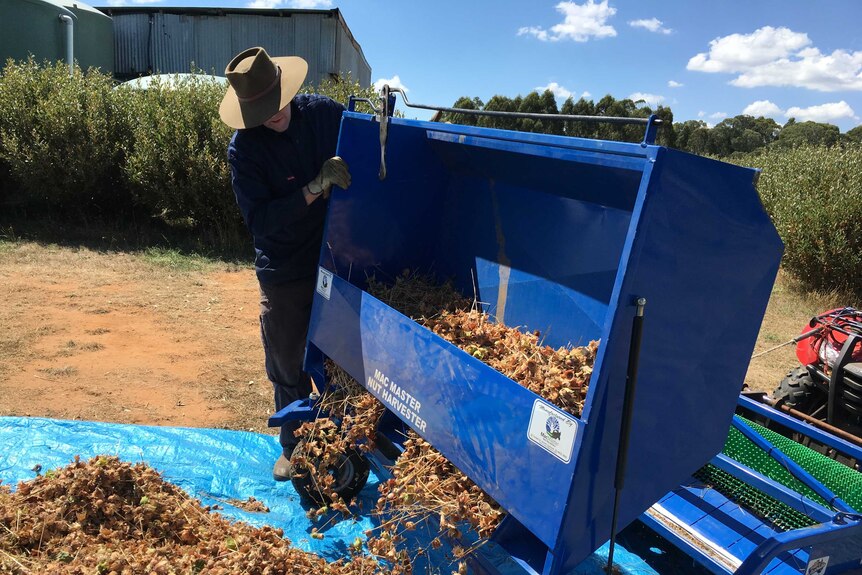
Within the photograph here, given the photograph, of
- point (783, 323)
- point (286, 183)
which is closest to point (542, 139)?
point (286, 183)

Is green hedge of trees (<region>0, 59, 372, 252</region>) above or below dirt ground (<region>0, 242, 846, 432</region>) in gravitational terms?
above

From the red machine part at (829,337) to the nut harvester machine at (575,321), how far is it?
3.34 ft

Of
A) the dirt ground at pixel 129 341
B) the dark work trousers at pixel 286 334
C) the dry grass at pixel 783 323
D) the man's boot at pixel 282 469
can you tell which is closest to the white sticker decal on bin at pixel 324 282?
the dark work trousers at pixel 286 334

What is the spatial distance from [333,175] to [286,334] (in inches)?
42.5

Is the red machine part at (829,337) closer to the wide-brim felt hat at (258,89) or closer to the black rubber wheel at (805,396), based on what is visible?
the black rubber wheel at (805,396)

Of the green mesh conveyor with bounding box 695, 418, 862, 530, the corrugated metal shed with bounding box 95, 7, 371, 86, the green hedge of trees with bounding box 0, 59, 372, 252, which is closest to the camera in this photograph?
the green mesh conveyor with bounding box 695, 418, 862, 530

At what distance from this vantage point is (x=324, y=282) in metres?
3.05

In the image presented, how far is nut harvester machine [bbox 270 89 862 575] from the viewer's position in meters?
1.80

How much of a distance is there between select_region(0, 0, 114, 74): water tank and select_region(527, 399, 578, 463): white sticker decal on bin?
793 inches

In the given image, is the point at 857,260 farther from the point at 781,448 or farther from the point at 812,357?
the point at 781,448

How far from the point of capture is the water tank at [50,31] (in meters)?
17.5

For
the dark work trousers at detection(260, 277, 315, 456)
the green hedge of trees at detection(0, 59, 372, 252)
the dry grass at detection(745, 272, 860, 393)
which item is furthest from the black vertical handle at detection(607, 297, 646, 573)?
the green hedge of trees at detection(0, 59, 372, 252)

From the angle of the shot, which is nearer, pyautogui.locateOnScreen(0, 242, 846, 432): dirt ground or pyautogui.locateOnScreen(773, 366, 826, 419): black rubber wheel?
pyautogui.locateOnScreen(773, 366, 826, 419): black rubber wheel

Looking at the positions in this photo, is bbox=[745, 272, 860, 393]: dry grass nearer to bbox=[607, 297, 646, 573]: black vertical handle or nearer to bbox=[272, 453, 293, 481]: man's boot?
bbox=[272, 453, 293, 481]: man's boot
